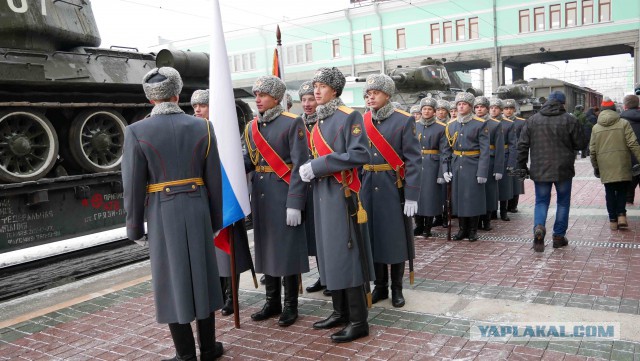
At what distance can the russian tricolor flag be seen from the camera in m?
4.75

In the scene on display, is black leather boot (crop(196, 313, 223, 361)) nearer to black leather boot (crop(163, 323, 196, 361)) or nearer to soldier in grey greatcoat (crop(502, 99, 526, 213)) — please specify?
black leather boot (crop(163, 323, 196, 361))

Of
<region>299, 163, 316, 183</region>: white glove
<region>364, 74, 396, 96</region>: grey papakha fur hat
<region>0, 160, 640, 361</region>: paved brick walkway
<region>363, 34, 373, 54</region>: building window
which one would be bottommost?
<region>0, 160, 640, 361</region>: paved brick walkway

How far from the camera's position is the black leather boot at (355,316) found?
4.29 metres

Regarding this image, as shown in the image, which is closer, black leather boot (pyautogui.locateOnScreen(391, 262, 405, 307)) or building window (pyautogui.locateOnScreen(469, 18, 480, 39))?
black leather boot (pyautogui.locateOnScreen(391, 262, 405, 307))

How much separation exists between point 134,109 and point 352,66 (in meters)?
28.0

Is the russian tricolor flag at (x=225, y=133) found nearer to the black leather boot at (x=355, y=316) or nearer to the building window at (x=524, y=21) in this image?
the black leather boot at (x=355, y=316)

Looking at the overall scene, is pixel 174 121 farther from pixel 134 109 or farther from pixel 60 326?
pixel 134 109

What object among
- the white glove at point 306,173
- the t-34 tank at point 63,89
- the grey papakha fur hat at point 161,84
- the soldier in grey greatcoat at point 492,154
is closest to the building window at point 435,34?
the t-34 tank at point 63,89

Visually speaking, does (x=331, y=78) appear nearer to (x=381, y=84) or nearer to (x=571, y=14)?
(x=381, y=84)

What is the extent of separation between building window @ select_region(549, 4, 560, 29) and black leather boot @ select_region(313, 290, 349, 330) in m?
30.2

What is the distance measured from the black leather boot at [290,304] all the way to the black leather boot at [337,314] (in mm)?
261

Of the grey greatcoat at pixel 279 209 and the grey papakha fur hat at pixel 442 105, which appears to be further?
the grey papakha fur hat at pixel 442 105

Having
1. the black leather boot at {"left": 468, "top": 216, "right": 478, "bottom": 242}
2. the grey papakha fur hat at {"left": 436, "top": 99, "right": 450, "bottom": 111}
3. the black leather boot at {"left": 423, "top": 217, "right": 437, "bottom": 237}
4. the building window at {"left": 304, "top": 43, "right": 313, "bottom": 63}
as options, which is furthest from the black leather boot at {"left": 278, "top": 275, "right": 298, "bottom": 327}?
the building window at {"left": 304, "top": 43, "right": 313, "bottom": 63}

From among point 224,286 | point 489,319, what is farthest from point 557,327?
point 224,286
